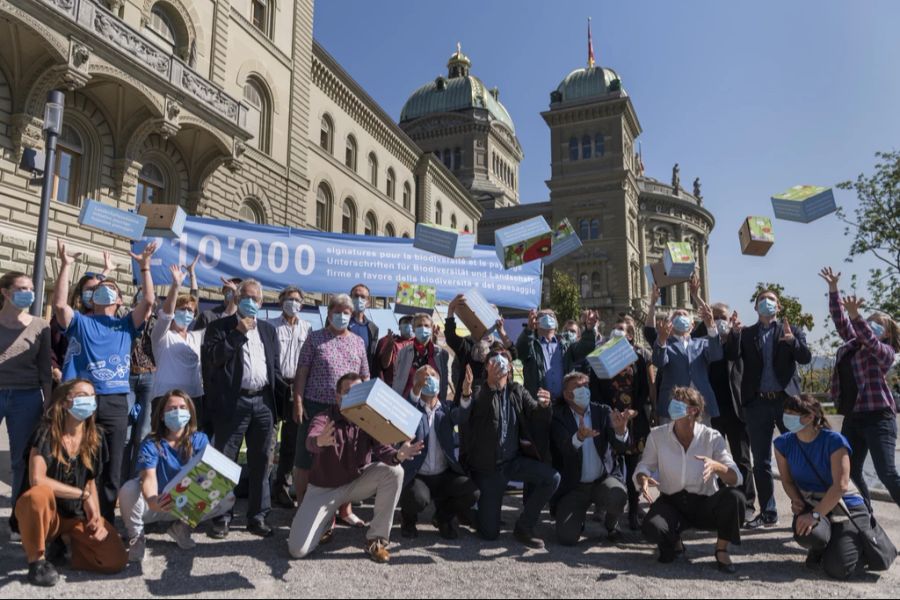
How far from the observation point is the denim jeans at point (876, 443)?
523 centimetres

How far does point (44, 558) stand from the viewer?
4.02 metres

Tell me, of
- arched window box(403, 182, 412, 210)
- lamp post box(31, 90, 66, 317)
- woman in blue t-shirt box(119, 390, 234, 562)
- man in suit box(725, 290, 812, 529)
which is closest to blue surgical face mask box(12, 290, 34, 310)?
woman in blue t-shirt box(119, 390, 234, 562)

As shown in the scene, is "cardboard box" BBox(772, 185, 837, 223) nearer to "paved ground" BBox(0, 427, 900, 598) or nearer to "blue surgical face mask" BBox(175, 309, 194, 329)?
"paved ground" BBox(0, 427, 900, 598)

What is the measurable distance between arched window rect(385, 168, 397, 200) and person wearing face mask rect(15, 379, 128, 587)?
1247 inches

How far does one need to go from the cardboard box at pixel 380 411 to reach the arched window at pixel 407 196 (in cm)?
3330

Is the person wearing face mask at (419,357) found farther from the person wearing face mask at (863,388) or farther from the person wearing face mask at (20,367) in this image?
the person wearing face mask at (863,388)

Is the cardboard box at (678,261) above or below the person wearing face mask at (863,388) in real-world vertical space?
above

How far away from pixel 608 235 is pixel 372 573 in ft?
192

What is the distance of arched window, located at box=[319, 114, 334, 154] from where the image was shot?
27.8m

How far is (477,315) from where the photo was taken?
6.60 metres

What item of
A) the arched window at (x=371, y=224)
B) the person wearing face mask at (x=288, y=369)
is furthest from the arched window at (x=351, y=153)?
the person wearing face mask at (x=288, y=369)

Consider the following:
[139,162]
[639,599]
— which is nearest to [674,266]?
[639,599]

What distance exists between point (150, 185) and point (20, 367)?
13410mm

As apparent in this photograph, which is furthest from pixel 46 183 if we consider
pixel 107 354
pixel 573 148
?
pixel 573 148
